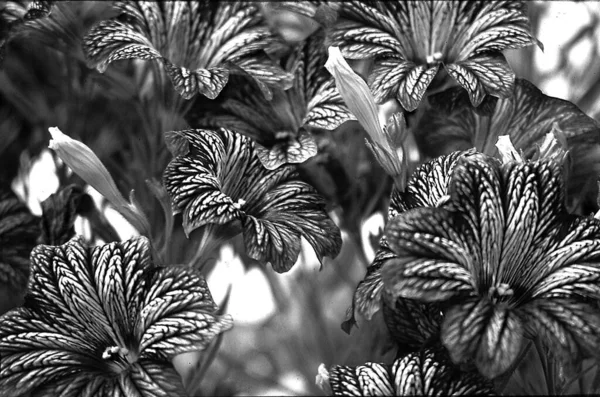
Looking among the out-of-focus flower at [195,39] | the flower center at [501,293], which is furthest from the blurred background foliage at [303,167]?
the flower center at [501,293]

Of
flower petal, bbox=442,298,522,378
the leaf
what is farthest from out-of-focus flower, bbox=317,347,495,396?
the leaf

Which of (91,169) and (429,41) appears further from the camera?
(429,41)

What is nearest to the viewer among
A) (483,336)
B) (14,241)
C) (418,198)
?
(483,336)

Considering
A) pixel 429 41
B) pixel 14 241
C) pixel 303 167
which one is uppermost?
pixel 429 41

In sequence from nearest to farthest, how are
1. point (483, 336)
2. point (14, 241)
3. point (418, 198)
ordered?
point (483, 336) < point (418, 198) < point (14, 241)

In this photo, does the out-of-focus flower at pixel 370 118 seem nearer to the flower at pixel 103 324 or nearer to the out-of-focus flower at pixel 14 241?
the flower at pixel 103 324

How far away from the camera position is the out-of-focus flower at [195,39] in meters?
0.68

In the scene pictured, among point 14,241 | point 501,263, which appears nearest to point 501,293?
point 501,263

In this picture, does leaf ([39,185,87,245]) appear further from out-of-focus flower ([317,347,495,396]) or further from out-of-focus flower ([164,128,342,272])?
out-of-focus flower ([317,347,495,396])

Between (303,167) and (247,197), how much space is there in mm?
99

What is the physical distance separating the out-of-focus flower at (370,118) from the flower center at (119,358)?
24 centimetres

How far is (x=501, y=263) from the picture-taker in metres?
0.60

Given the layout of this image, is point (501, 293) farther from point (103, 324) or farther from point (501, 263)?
point (103, 324)

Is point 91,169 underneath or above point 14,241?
above
